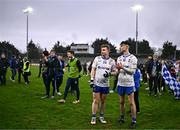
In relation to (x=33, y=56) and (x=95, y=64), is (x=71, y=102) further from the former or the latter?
(x=33, y=56)

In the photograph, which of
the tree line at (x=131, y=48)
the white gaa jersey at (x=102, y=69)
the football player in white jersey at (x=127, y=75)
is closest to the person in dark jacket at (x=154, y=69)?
the white gaa jersey at (x=102, y=69)

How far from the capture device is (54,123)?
29.7ft

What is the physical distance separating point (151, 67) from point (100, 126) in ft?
26.4

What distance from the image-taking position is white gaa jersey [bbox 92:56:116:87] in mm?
9164

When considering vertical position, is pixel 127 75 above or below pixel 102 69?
below

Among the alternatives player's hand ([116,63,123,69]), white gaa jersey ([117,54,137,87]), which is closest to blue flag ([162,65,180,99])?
white gaa jersey ([117,54,137,87])

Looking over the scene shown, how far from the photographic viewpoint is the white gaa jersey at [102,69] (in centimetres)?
916

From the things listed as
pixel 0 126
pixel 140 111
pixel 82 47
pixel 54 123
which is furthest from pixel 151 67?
pixel 82 47

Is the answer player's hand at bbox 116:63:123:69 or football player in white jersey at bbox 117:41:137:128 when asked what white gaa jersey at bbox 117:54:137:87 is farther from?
player's hand at bbox 116:63:123:69

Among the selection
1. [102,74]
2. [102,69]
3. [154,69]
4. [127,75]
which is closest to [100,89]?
[102,74]

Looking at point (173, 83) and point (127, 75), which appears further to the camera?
point (173, 83)

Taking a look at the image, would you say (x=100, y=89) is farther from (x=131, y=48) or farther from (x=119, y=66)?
(x=131, y=48)

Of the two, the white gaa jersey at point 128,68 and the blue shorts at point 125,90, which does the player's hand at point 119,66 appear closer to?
the white gaa jersey at point 128,68

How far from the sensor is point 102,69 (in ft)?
30.2
